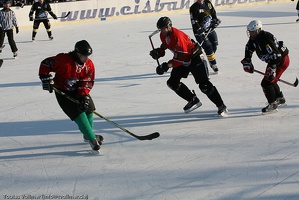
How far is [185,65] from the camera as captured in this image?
4594mm

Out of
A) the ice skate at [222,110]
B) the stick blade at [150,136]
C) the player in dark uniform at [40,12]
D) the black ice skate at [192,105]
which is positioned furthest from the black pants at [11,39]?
the stick blade at [150,136]

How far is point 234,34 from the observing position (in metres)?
9.67

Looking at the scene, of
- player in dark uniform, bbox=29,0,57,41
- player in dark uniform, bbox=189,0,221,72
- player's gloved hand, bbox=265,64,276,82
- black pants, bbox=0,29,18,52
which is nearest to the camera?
player's gloved hand, bbox=265,64,276,82

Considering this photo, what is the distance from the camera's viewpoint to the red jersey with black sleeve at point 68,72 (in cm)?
354

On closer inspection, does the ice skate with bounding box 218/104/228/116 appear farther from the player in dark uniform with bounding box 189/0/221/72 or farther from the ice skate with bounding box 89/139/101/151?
the player in dark uniform with bounding box 189/0/221/72

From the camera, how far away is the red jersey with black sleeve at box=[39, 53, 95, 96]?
139 inches

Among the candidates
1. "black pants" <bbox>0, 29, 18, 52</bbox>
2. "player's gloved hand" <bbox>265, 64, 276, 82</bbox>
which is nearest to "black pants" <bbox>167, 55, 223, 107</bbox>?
"player's gloved hand" <bbox>265, 64, 276, 82</bbox>

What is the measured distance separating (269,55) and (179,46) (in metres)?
0.87

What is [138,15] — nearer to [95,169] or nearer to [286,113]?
[286,113]

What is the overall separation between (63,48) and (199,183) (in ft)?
21.6

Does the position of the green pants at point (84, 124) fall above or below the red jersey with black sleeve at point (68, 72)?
below

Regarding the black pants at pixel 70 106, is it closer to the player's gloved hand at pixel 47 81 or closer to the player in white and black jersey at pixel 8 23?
the player's gloved hand at pixel 47 81

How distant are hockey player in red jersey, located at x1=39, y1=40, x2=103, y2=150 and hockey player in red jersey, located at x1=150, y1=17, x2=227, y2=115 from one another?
1.02 metres

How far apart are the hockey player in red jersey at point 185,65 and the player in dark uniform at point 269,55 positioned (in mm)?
448
